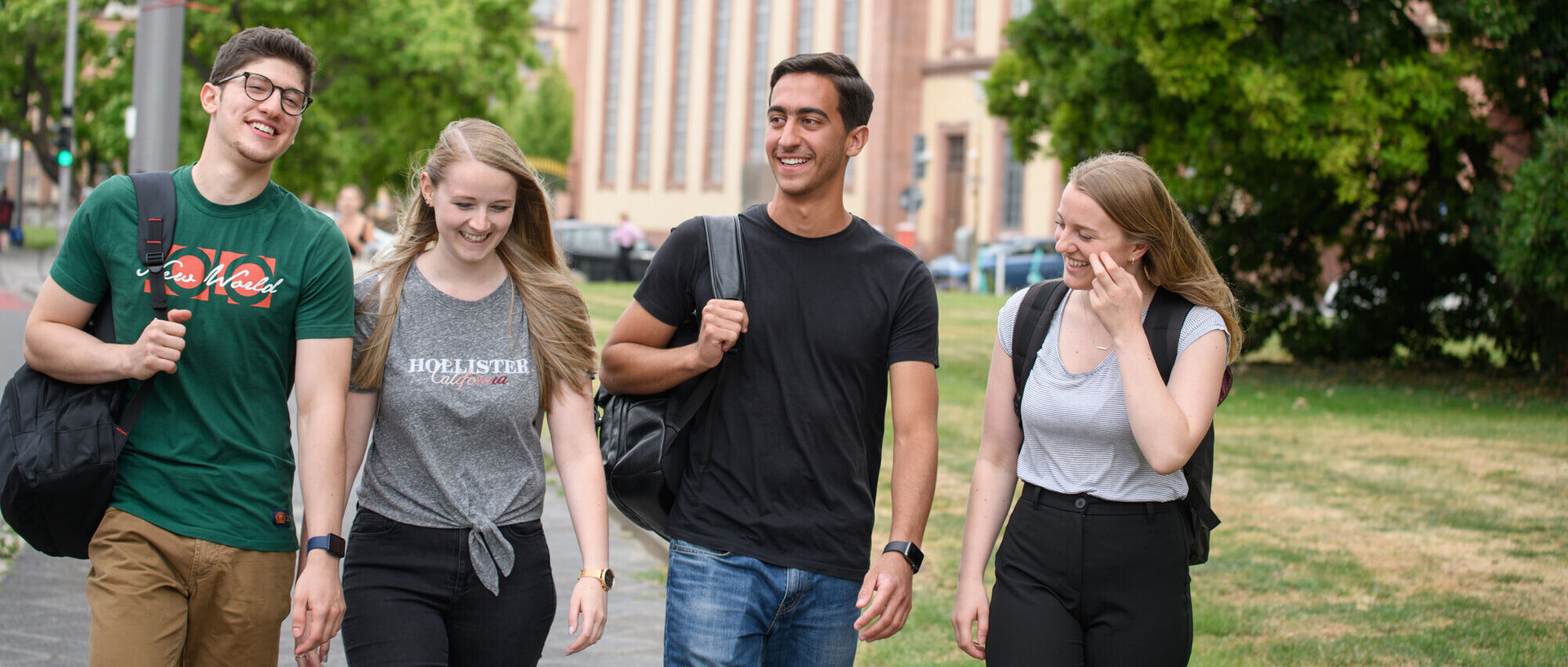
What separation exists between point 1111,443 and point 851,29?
6051 cm

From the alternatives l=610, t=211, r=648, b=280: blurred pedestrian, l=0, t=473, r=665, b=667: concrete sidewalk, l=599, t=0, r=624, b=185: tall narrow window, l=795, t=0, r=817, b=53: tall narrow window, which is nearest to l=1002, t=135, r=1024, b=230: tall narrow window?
l=795, t=0, r=817, b=53: tall narrow window

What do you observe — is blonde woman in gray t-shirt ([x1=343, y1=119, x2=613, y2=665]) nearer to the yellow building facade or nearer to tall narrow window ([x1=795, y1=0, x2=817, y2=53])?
the yellow building facade

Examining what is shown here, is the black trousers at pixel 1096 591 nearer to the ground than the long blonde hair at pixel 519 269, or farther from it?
nearer to the ground

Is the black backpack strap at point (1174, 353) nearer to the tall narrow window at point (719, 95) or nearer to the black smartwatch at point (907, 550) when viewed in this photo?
the black smartwatch at point (907, 550)

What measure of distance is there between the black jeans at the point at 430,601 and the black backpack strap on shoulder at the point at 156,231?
634 millimetres

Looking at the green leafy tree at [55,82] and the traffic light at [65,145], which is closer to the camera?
the traffic light at [65,145]

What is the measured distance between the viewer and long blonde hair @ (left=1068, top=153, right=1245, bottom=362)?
3234 millimetres

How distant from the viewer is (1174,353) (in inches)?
129

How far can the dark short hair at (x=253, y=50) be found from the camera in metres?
3.27

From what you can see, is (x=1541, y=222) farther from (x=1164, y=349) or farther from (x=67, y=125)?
(x=67, y=125)

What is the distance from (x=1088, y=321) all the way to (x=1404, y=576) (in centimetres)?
505

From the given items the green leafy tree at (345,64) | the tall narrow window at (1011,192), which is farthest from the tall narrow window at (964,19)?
the green leafy tree at (345,64)

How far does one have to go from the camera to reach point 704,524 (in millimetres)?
3408

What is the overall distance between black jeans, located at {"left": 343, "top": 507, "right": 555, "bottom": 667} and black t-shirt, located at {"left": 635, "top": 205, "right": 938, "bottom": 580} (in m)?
0.40
